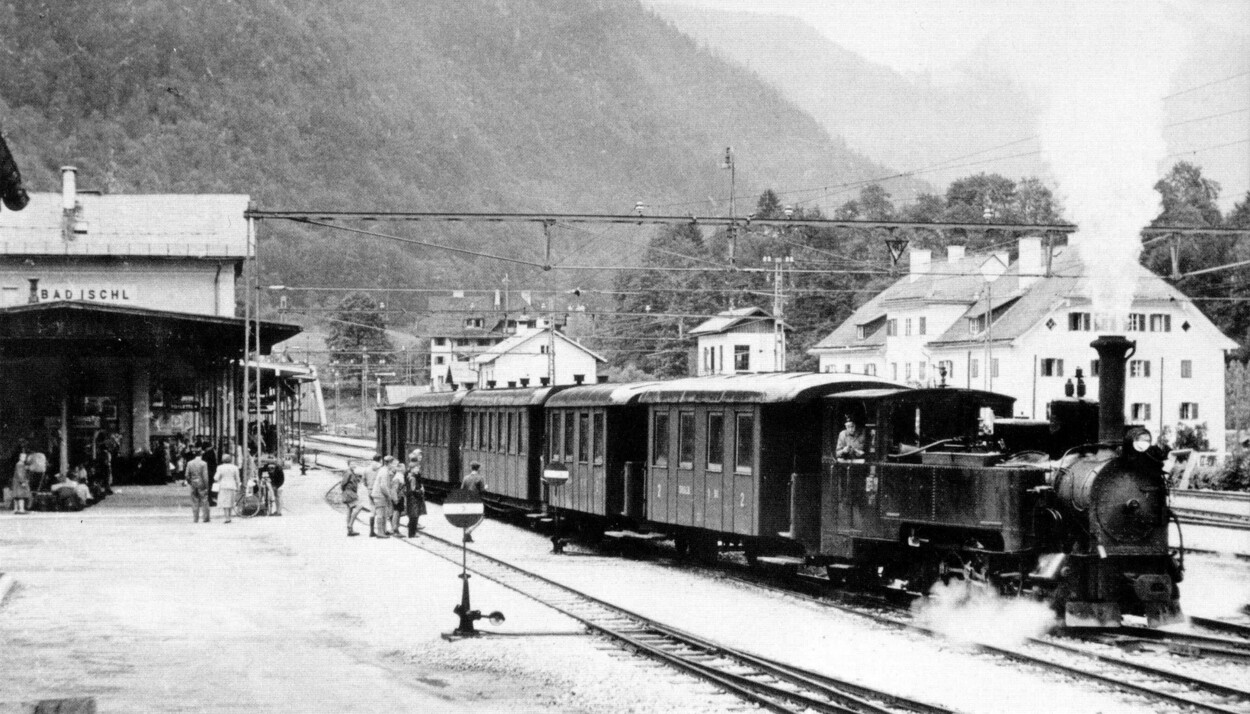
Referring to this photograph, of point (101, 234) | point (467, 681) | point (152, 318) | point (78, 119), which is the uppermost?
point (78, 119)

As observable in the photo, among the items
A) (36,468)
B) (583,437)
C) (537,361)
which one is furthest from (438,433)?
(537,361)

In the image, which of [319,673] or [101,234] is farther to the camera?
[101,234]

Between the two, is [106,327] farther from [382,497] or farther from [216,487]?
[382,497]

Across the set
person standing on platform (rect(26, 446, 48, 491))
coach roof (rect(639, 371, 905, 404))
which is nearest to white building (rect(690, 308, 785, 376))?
person standing on platform (rect(26, 446, 48, 491))

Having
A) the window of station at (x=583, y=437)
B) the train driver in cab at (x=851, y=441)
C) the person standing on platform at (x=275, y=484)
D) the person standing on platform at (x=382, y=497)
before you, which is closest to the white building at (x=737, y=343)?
the person standing on platform at (x=275, y=484)

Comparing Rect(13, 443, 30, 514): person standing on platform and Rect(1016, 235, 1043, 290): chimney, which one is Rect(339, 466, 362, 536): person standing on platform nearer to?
Rect(13, 443, 30, 514): person standing on platform

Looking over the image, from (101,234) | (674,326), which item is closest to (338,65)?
(674,326)

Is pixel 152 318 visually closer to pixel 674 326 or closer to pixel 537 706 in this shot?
pixel 537 706
